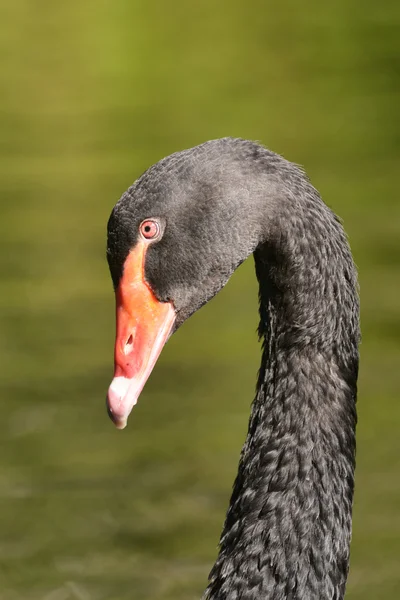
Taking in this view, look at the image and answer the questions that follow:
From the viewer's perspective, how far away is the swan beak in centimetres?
→ 270

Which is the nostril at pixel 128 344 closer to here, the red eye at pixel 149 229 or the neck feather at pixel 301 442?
the red eye at pixel 149 229

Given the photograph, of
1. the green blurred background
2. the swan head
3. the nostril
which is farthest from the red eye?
the green blurred background

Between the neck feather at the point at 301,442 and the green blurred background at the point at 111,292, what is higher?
the green blurred background at the point at 111,292

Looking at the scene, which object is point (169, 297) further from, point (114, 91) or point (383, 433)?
point (114, 91)

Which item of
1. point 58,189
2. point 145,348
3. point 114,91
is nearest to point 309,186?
point 145,348

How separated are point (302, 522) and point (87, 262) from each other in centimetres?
446

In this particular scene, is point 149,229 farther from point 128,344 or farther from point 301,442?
point 301,442

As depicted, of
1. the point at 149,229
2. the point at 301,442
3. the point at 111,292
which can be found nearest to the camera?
the point at 149,229

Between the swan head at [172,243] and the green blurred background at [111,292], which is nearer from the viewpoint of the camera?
the swan head at [172,243]

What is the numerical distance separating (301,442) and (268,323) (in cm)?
28

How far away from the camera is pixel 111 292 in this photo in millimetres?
6656

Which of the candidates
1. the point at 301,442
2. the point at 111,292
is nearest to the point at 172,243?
the point at 301,442

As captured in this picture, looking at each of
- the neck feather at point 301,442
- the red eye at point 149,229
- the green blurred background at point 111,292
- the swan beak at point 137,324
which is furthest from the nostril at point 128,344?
the green blurred background at point 111,292

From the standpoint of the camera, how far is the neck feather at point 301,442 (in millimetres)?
2779
